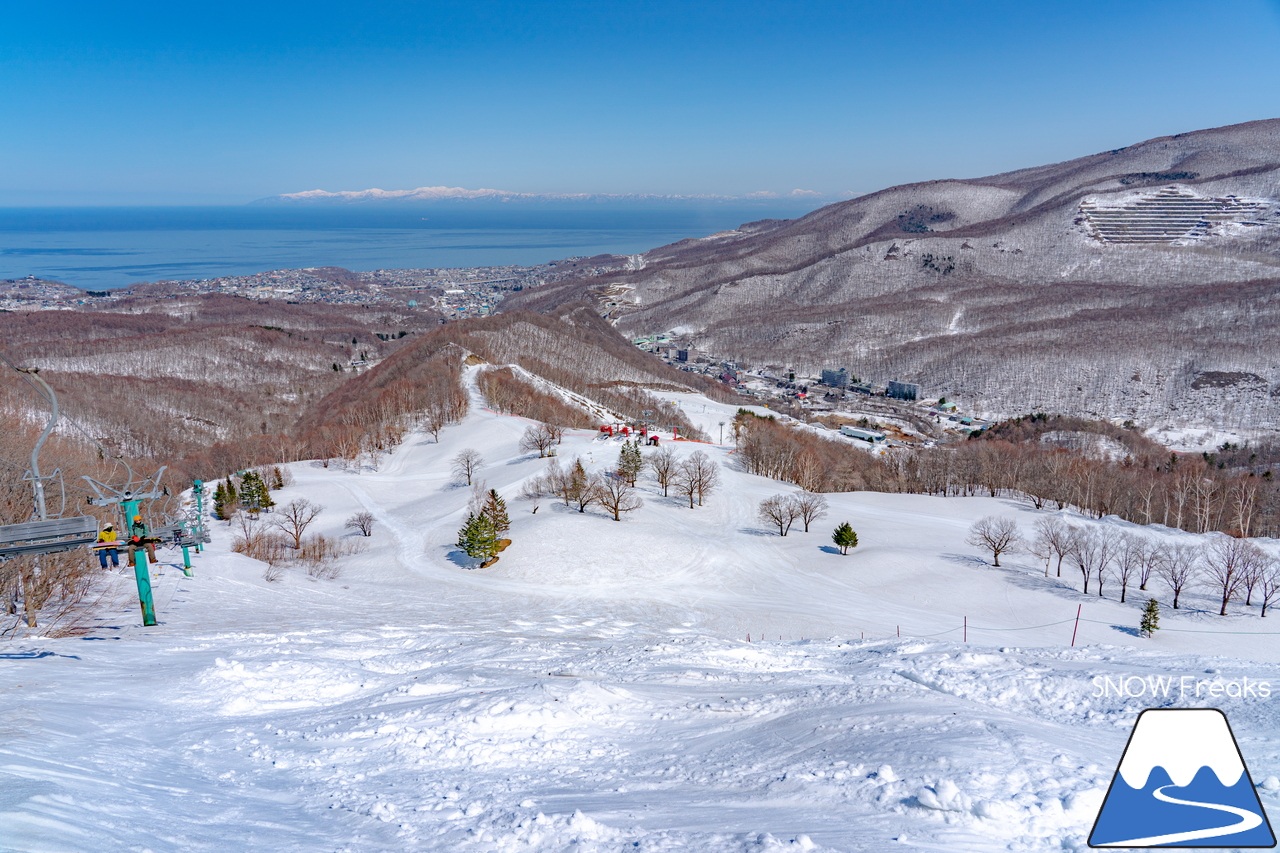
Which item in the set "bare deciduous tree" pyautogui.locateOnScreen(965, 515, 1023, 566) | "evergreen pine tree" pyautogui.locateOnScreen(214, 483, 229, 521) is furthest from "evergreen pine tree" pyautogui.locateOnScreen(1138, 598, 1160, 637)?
"evergreen pine tree" pyautogui.locateOnScreen(214, 483, 229, 521)

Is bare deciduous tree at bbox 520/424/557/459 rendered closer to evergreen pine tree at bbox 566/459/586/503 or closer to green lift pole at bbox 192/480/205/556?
evergreen pine tree at bbox 566/459/586/503

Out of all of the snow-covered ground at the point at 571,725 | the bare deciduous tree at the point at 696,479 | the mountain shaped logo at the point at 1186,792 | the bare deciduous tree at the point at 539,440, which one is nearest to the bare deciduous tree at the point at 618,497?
the bare deciduous tree at the point at 696,479

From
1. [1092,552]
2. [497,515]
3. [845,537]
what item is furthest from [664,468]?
[1092,552]

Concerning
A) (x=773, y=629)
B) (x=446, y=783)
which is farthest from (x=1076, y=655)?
(x=446, y=783)

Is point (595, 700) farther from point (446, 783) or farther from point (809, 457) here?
point (809, 457)

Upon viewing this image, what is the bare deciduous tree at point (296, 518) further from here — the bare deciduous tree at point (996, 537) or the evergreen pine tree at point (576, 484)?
the bare deciduous tree at point (996, 537)

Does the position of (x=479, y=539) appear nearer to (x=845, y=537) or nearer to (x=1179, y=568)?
(x=845, y=537)
